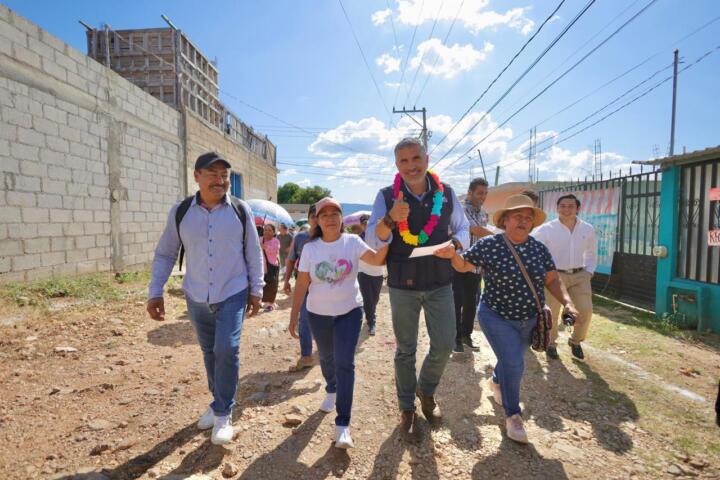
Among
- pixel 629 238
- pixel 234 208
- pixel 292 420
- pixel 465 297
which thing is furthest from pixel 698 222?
pixel 234 208

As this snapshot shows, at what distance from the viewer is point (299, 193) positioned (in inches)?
2397

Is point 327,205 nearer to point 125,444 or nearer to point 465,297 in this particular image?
point 125,444

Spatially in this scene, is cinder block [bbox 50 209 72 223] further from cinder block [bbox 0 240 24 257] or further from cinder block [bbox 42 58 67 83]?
cinder block [bbox 42 58 67 83]

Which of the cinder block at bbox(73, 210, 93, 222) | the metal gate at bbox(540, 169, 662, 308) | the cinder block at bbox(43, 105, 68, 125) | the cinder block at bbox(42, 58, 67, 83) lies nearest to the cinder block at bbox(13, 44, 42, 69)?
the cinder block at bbox(42, 58, 67, 83)

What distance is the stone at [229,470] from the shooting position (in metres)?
2.43

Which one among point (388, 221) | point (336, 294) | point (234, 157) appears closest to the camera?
point (388, 221)

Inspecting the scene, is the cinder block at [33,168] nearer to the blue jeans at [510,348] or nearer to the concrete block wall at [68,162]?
the concrete block wall at [68,162]

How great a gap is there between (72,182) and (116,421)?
6.35 meters

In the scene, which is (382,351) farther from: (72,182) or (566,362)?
(72,182)

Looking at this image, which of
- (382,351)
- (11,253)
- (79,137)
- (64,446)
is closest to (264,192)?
(79,137)

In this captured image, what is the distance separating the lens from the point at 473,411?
11.0 ft

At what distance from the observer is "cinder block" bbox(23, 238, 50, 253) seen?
6.74 m

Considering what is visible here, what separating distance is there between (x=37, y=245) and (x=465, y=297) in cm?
723

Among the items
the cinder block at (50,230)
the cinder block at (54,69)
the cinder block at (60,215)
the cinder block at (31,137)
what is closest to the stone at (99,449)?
the cinder block at (50,230)
